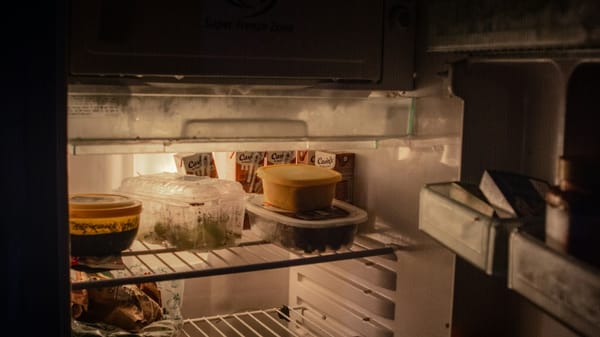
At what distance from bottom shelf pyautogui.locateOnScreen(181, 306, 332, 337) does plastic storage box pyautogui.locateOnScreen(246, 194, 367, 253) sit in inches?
14.1

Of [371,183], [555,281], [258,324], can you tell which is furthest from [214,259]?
[555,281]

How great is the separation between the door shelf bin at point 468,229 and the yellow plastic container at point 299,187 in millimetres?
472

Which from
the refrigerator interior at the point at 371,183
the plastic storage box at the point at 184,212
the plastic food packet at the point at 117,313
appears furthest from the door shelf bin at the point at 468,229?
the plastic food packet at the point at 117,313

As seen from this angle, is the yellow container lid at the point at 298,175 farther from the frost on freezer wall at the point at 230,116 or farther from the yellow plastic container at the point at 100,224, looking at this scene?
the yellow plastic container at the point at 100,224

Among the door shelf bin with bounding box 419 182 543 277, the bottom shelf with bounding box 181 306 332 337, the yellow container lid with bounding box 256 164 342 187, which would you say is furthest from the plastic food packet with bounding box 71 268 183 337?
the door shelf bin with bounding box 419 182 543 277

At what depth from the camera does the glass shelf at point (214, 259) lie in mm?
1393

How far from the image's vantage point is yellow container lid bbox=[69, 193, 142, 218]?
1396mm

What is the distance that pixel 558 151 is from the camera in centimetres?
125

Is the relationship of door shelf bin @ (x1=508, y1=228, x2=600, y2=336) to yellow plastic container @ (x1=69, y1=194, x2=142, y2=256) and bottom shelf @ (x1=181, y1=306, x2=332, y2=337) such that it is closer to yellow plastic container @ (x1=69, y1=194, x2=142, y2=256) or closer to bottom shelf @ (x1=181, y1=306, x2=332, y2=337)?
yellow plastic container @ (x1=69, y1=194, x2=142, y2=256)

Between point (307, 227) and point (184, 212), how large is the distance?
28cm

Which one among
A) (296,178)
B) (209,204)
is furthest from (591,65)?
(209,204)

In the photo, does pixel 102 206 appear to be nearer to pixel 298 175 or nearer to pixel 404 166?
pixel 298 175

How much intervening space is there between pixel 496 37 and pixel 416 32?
46 cm

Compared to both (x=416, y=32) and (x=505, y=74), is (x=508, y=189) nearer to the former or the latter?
(x=505, y=74)
